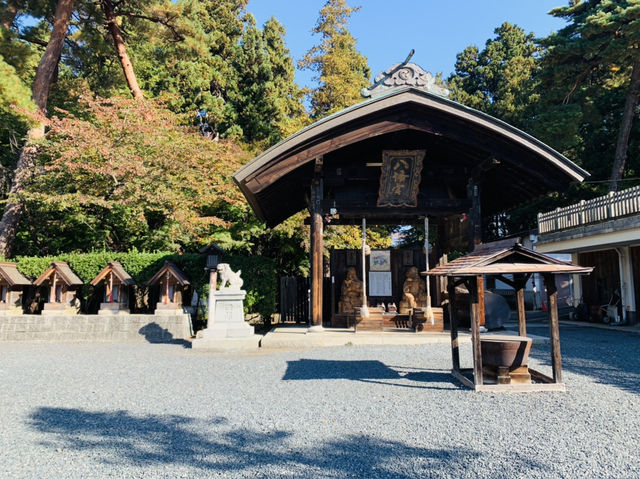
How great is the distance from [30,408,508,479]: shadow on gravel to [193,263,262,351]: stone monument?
486 centimetres

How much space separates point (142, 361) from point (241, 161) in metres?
11.4

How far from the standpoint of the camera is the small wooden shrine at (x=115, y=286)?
11102mm

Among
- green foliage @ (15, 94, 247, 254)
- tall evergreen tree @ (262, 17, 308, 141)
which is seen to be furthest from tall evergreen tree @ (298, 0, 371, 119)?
green foliage @ (15, 94, 247, 254)

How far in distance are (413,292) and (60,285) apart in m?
9.80

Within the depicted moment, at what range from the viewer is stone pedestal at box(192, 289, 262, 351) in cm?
900

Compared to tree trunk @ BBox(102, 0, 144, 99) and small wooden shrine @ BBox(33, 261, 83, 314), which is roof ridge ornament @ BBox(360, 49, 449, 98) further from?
tree trunk @ BBox(102, 0, 144, 99)

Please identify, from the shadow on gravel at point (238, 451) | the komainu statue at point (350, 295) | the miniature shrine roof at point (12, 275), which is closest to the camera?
the shadow on gravel at point (238, 451)

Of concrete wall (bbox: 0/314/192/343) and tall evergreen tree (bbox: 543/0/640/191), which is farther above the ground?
tall evergreen tree (bbox: 543/0/640/191)

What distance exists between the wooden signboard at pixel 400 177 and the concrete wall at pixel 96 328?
6082 millimetres

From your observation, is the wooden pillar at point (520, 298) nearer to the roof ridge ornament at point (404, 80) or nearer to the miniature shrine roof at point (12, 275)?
the roof ridge ornament at point (404, 80)

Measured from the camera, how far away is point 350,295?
451 inches

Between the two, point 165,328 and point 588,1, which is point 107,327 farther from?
point 588,1

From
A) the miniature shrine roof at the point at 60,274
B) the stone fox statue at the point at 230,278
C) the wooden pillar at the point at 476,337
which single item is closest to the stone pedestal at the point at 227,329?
the stone fox statue at the point at 230,278

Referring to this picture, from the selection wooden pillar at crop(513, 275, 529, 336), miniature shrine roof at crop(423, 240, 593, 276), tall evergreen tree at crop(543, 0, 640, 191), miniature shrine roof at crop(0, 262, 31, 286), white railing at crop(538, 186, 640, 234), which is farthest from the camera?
tall evergreen tree at crop(543, 0, 640, 191)
